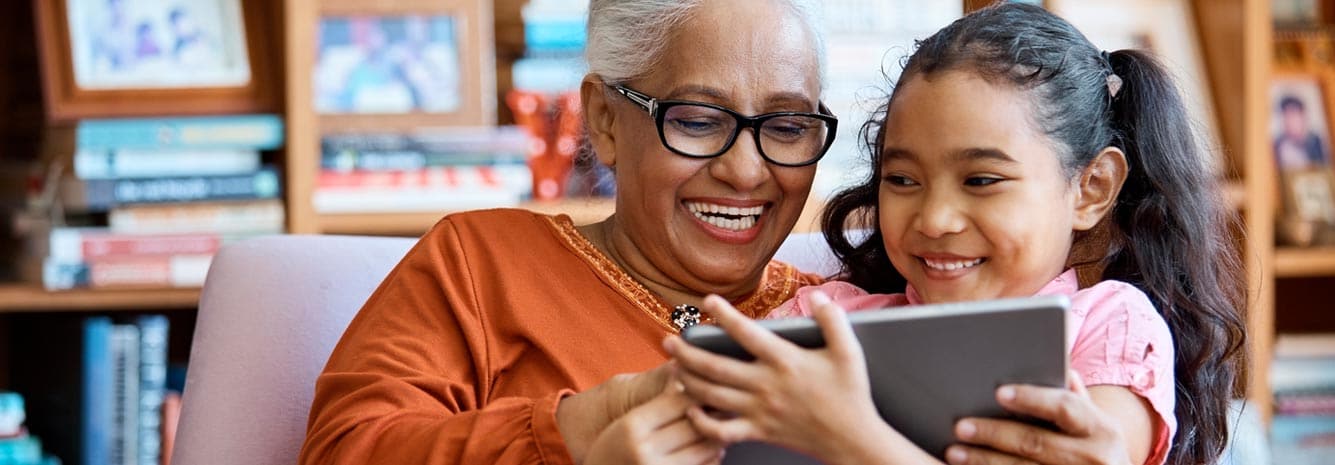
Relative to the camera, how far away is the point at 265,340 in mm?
1529

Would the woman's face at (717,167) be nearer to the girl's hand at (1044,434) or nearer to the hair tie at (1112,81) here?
the hair tie at (1112,81)

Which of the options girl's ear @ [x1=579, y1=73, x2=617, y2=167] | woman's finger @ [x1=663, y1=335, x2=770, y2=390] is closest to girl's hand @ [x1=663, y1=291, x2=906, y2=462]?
woman's finger @ [x1=663, y1=335, x2=770, y2=390]

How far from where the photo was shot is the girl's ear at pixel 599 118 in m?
1.60

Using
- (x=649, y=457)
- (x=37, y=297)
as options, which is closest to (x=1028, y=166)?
(x=649, y=457)

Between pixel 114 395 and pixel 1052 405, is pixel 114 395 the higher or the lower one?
the lower one

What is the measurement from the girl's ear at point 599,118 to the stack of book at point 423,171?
0.92 m

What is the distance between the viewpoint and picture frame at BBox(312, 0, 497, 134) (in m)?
2.54

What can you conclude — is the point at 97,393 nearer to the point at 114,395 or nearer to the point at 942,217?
the point at 114,395

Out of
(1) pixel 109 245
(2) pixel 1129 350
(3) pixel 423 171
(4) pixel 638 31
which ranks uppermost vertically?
(4) pixel 638 31

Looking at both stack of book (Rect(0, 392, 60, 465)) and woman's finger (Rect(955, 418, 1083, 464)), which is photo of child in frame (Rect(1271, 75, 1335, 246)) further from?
stack of book (Rect(0, 392, 60, 465))

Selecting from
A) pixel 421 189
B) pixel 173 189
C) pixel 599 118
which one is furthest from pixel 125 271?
pixel 599 118

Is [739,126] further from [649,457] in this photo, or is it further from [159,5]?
[159,5]

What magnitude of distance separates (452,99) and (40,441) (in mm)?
944

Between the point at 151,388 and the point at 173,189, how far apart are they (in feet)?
1.12
